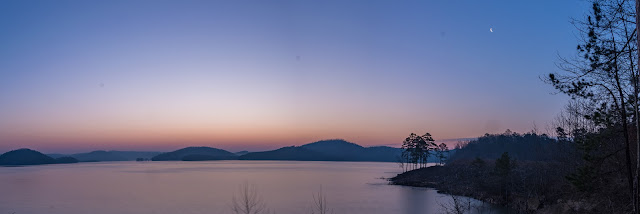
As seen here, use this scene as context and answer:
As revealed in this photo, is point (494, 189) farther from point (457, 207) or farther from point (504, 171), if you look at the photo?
point (457, 207)

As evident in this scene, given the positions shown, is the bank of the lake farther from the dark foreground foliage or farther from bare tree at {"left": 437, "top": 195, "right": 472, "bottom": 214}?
bare tree at {"left": 437, "top": 195, "right": 472, "bottom": 214}

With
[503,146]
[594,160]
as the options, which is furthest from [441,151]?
[594,160]

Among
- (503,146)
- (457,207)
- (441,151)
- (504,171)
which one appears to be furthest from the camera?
(503,146)

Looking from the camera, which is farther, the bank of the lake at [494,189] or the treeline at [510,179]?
the treeline at [510,179]

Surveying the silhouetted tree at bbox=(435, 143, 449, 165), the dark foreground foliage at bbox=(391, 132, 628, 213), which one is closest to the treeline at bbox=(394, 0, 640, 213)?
the dark foreground foliage at bbox=(391, 132, 628, 213)

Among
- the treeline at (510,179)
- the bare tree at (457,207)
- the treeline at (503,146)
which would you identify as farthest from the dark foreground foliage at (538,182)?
the treeline at (503,146)

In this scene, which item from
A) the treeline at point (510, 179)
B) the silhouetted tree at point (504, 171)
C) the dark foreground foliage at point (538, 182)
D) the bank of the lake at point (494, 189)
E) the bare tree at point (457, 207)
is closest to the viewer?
the bare tree at point (457, 207)

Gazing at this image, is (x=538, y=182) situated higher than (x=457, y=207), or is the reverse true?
(x=457, y=207)

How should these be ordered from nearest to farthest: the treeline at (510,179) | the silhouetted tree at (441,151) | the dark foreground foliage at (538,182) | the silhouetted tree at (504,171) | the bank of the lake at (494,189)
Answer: the dark foreground foliage at (538,182), the bank of the lake at (494,189), the treeline at (510,179), the silhouetted tree at (504,171), the silhouetted tree at (441,151)

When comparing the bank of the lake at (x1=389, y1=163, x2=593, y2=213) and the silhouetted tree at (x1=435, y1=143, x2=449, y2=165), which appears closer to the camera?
the bank of the lake at (x1=389, y1=163, x2=593, y2=213)

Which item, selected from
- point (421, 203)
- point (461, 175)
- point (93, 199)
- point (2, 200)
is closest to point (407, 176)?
point (461, 175)

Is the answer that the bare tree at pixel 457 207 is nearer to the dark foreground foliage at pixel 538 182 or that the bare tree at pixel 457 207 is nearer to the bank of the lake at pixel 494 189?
the bank of the lake at pixel 494 189

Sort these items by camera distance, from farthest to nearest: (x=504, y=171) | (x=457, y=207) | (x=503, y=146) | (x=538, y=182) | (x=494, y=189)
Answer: (x=503, y=146), (x=494, y=189), (x=504, y=171), (x=538, y=182), (x=457, y=207)

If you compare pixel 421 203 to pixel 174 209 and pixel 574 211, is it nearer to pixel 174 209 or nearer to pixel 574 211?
pixel 574 211
